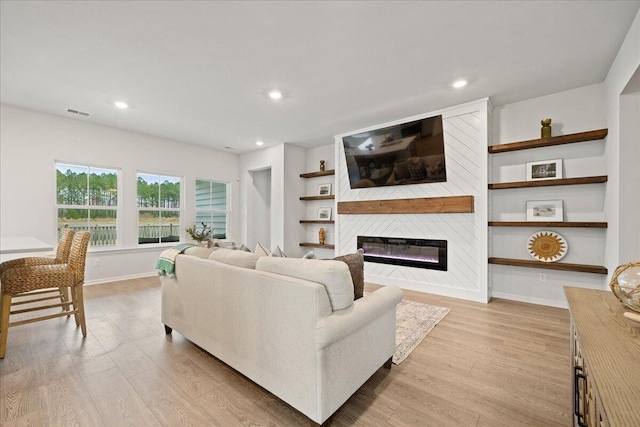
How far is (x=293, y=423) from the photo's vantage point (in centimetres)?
151

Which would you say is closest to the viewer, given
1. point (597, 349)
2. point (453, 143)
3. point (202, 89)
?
point (597, 349)

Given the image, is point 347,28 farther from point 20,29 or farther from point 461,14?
point 20,29

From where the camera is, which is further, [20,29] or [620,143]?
[620,143]

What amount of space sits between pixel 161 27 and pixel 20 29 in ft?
3.83

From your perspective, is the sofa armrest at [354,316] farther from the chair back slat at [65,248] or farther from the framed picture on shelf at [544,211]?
the chair back slat at [65,248]

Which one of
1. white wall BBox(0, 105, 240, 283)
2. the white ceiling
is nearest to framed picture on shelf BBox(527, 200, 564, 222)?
the white ceiling

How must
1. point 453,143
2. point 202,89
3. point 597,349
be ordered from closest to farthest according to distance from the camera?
point 597,349, point 202,89, point 453,143

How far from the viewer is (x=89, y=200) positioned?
15.0ft

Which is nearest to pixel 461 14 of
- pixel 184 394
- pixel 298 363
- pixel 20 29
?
pixel 298 363

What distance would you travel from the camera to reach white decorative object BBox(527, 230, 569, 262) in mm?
3379

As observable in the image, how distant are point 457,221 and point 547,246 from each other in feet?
3.47

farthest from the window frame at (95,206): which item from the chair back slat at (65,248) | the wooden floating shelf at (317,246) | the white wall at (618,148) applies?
the white wall at (618,148)

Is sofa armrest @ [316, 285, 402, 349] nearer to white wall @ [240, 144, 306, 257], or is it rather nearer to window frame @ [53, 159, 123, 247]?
white wall @ [240, 144, 306, 257]

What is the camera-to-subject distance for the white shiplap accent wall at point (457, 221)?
3.63 meters
